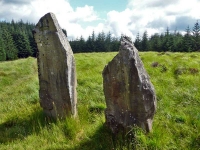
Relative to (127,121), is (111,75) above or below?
above

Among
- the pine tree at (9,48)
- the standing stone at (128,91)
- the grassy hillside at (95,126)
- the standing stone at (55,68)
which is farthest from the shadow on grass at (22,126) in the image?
the pine tree at (9,48)

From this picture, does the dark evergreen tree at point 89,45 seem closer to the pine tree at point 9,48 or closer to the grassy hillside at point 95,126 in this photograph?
the pine tree at point 9,48

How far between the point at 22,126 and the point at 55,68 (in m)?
2.20

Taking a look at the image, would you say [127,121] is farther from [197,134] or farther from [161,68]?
[161,68]

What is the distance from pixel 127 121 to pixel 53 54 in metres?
3.24

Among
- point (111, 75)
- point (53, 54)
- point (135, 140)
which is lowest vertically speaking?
point (135, 140)

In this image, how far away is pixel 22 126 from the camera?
6910 mm

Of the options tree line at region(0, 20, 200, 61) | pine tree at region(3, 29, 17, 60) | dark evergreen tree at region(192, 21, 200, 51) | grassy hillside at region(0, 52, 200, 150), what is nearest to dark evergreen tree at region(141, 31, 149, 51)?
tree line at region(0, 20, 200, 61)

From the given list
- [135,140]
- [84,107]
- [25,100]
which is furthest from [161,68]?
[135,140]

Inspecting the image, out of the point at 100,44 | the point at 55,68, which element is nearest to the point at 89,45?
the point at 100,44

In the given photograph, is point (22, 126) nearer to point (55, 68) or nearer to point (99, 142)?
point (55, 68)

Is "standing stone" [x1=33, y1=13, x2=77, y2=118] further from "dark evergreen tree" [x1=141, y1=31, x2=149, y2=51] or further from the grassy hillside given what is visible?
"dark evergreen tree" [x1=141, y1=31, x2=149, y2=51]

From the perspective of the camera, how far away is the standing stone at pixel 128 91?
5.18 meters

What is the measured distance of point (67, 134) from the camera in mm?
6125
